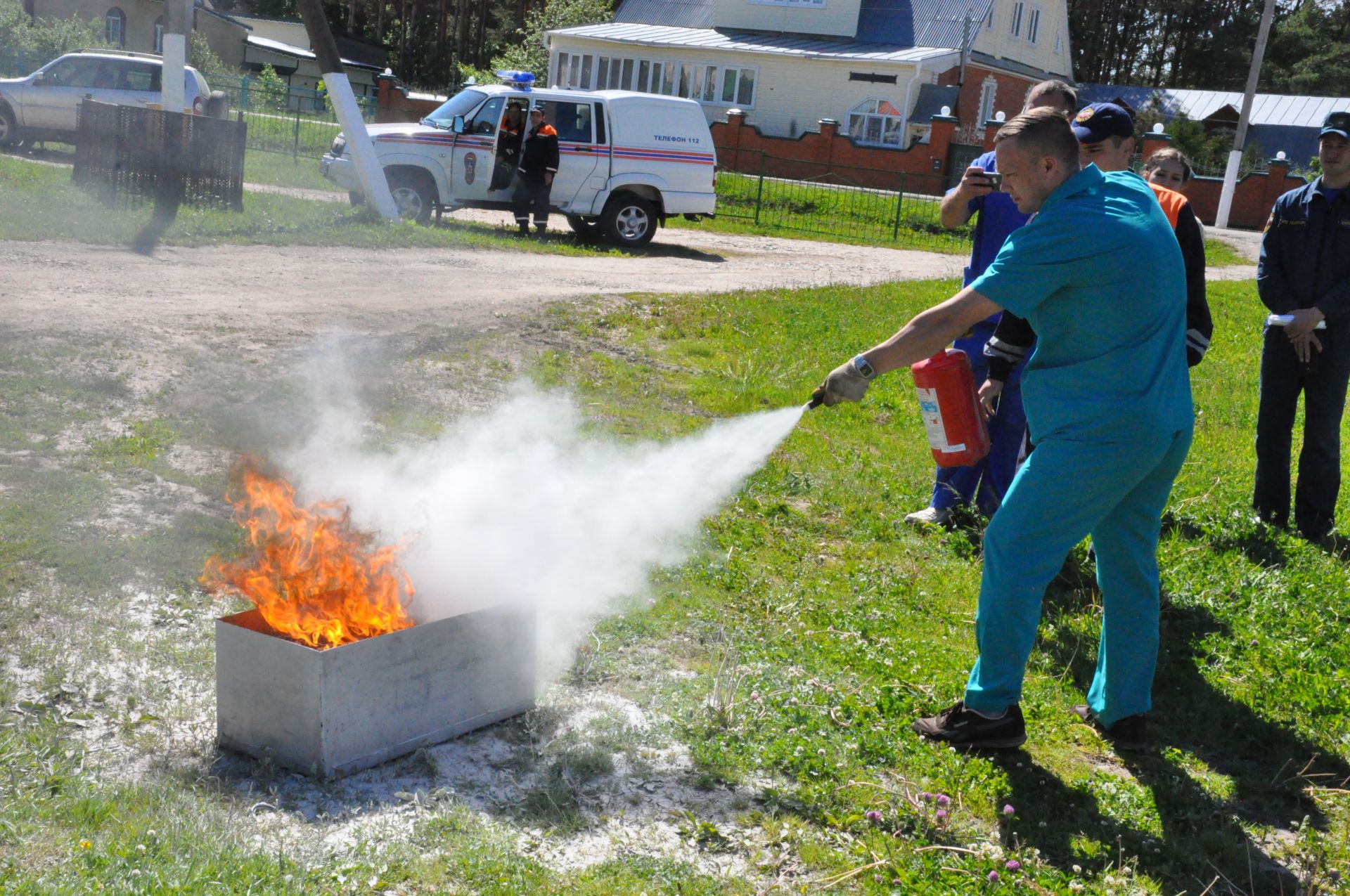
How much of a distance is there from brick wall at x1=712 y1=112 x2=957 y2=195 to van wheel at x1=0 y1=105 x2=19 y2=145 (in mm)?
17353

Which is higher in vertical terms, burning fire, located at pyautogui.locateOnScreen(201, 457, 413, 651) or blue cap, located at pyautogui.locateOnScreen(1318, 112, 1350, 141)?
blue cap, located at pyautogui.locateOnScreen(1318, 112, 1350, 141)

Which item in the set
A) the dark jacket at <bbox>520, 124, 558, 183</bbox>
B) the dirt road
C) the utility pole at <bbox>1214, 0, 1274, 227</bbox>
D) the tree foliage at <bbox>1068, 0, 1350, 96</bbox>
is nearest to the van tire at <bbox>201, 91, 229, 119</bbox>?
the dark jacket at <bbox>520, 124, 558, 183</bbox>

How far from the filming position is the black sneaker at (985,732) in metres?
4.36

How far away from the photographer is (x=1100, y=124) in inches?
203

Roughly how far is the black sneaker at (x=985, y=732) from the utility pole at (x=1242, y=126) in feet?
105

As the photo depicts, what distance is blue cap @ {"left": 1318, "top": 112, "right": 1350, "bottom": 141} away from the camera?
6.78m

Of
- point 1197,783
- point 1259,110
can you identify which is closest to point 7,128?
point 1197,783

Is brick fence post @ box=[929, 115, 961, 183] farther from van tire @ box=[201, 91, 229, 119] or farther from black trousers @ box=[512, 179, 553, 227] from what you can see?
van tire @ box=[201, 91, 229, 119]

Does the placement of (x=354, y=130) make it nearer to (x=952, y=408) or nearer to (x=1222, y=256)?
(x=952, y=408)

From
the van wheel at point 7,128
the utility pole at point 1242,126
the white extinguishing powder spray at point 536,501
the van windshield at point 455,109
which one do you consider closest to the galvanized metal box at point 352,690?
the white extinguishing powder spray at point 536,501

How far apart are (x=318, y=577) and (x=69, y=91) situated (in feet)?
74.8

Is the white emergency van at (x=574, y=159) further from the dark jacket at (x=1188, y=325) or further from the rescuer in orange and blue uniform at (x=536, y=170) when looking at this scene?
the dark jacket at (x=1188, y=325)

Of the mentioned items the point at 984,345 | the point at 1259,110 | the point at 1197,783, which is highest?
the point at 1259,110

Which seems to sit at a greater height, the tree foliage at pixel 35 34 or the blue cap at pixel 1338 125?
the tree foliage at pixel 35 34
